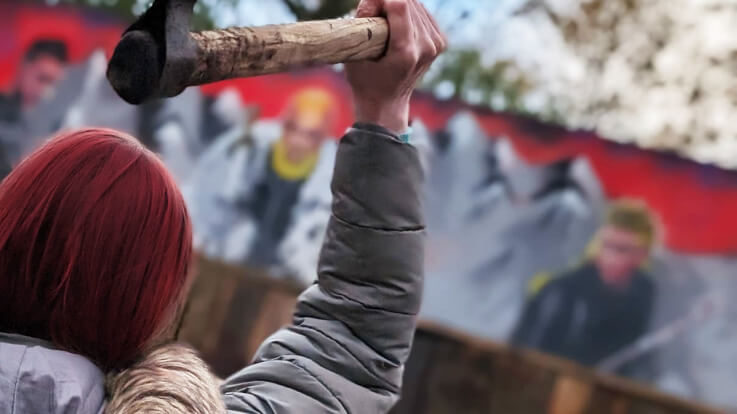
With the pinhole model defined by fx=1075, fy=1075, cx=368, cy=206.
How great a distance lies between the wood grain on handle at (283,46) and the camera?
1348 millimetres

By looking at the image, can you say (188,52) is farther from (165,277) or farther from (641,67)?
(641,67)

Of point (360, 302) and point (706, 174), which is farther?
point (706, 174)

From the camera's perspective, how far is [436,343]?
8445 mm

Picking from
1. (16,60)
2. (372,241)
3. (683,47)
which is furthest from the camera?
(683,47)

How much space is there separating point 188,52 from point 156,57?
39mm

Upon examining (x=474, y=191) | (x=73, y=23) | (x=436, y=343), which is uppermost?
(x=73, y=23)

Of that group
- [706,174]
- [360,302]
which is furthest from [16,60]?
[360,302]

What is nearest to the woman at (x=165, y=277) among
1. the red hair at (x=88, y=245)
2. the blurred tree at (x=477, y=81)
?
the red hair at (x=88, y=245)

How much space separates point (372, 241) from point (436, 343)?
6.83 m

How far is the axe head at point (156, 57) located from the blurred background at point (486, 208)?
7.10 metres

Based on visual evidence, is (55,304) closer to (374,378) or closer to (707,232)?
(374,378)

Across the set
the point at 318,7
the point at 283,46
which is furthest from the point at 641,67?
the point at 283,46

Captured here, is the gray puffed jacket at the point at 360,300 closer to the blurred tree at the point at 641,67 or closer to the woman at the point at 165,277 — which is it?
the woman at the point at 165,277

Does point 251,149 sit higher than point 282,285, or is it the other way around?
point 251,149
